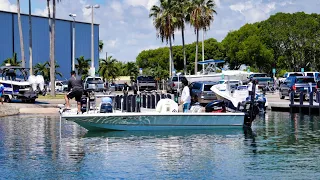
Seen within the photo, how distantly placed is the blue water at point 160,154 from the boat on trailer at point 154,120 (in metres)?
0.40

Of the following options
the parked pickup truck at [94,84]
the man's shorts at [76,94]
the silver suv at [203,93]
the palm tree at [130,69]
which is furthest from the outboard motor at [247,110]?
the palm tree at [130,69]

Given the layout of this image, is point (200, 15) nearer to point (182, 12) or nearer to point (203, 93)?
point (182, 12)

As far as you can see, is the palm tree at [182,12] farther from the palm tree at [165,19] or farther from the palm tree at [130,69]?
the palm tree at [130,69]

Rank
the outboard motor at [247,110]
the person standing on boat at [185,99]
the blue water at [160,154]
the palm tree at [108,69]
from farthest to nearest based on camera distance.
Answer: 1. the palm tree at [108,69]
2. the outboard motor at [247,110]
3. the person standing on boat at [185,99]
4. the blue water at [160,154]

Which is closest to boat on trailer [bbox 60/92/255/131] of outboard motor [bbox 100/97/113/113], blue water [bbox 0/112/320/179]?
outboard motor [bbox 100/97/113/113]

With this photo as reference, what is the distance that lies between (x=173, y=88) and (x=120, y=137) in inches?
1392

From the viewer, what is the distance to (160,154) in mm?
19375

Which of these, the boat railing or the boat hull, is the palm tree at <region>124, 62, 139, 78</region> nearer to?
the boat railing

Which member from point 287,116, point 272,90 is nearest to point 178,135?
point 287,116

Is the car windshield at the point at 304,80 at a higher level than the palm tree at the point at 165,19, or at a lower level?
lower

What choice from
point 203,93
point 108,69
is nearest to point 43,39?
point 108,69

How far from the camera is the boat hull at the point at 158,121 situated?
2428 cm

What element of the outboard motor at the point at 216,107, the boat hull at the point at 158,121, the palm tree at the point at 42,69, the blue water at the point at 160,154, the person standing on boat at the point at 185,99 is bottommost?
the blue water at the point at 160,154

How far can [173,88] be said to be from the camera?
58812mm
